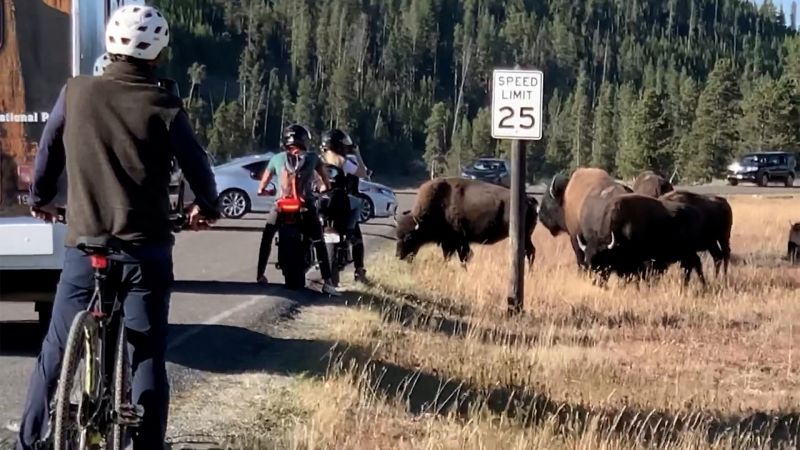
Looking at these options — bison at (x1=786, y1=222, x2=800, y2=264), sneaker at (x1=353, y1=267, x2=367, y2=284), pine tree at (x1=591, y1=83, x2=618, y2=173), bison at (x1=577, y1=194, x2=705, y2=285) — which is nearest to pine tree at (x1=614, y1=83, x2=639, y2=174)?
pine tree at (x1=591, y1=83, x2=618, y2=173)

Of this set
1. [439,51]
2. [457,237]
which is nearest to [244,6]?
[439,51]

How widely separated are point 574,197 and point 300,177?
29.1 ft

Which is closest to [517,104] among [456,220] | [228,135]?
[456,220]

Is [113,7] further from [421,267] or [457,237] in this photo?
[457,237]

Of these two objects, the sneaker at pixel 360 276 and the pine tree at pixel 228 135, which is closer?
the sneaker at pixel 360 276

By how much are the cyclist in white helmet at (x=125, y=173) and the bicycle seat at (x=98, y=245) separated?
0.10 feet

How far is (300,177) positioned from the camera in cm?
1243

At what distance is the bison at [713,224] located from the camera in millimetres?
18781

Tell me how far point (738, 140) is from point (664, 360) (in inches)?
3191

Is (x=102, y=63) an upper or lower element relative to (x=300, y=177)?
upper

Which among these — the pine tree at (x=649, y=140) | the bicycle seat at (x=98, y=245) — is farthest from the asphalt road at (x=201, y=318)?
the pine tree at (x=649, y=140)

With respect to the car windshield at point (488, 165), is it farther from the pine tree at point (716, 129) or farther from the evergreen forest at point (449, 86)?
the pine tree at point (716, 129)

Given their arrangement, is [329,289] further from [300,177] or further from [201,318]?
[201,318]

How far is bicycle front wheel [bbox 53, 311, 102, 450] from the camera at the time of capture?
4859mm
